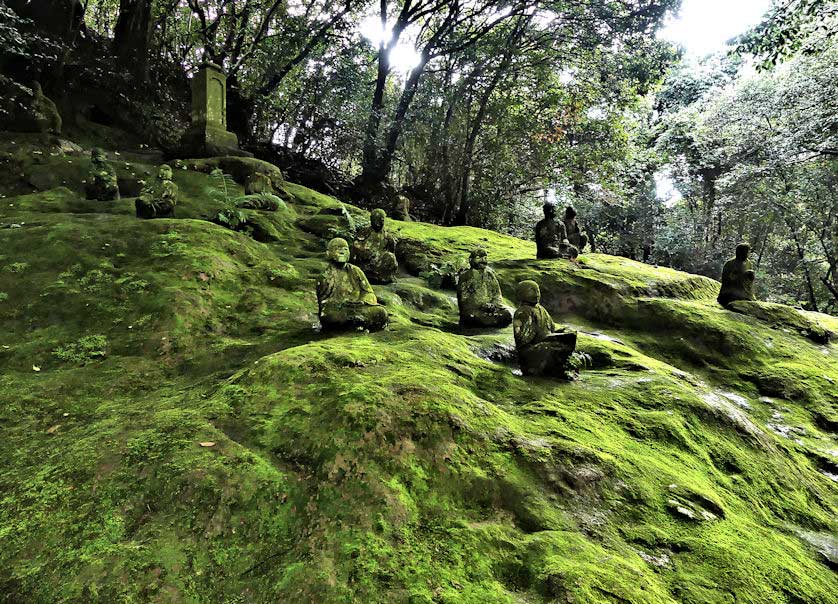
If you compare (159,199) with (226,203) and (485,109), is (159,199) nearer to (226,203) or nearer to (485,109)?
(226,203)

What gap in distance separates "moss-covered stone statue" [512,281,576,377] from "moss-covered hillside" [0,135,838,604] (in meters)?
0.31

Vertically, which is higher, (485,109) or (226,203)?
(485,109)

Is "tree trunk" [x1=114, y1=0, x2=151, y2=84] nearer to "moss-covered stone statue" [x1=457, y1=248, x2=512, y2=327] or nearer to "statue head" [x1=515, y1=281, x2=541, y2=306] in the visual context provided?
"moss-covered stone statue" [x1=457, y1=248, x2=512, y2=327]

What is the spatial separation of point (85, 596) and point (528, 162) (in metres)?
17.0

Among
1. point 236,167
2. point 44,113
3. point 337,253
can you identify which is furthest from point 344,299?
point 44,113

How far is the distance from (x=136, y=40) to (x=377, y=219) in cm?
1292

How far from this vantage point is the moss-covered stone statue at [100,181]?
376 inches

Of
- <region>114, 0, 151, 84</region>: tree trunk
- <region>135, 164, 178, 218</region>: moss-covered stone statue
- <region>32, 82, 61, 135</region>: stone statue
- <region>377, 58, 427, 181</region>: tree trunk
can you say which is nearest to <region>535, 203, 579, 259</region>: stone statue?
<region>135, 164, 178, 218</region>: moss-covered stone statue

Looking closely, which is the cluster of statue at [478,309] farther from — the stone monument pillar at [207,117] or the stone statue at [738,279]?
the stone monument pillar at [207,117]

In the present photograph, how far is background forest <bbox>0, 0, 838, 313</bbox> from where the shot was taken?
47.9 feet

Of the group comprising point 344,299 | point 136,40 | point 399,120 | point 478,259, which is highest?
point 136,40

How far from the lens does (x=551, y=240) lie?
11.1 m

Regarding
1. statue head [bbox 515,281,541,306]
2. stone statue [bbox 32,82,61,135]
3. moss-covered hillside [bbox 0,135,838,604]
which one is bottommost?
moss-covered hillside [bbox 0,135,838,604]

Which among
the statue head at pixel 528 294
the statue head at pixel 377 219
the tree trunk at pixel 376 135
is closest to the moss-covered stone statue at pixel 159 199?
the statue head at pixel 377 219
